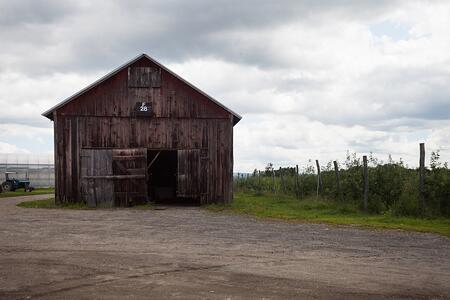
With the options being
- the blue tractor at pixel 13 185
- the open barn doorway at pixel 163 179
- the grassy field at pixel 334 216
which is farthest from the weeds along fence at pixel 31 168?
the grassy field at pixel 334 216

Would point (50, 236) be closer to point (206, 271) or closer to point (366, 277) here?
point (206, 271)

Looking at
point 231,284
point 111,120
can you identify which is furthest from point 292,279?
point 111,120

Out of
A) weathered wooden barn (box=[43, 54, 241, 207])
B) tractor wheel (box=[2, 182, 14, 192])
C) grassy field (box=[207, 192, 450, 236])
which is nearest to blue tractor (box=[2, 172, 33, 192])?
tractor wheel (box=[2, 182, 14, 192])

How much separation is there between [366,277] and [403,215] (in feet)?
31.7

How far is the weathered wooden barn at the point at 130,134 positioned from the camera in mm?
23984

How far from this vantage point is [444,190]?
55.8ft

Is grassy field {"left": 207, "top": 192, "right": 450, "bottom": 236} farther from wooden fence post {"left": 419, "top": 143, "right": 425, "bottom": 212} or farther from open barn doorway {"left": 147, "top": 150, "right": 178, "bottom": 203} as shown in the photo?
open barn doorway {"left": 147, "top": 150, "right": 178, "bottom": 203}

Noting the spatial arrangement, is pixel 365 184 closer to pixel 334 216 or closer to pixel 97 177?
pixel 334 216

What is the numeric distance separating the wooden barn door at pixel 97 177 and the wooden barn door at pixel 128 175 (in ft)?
0.86

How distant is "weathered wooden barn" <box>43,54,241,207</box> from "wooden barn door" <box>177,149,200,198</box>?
5 centimetres

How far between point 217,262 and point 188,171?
15103 mm

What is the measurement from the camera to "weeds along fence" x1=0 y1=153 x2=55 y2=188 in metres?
52.2

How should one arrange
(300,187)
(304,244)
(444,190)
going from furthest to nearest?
(300,187)
(444,190)
(304,244)

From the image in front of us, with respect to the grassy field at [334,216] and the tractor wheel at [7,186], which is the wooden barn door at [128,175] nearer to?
the grassy field at [334,216]
